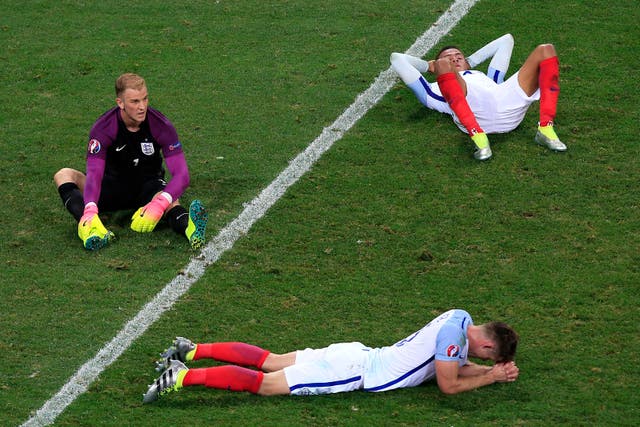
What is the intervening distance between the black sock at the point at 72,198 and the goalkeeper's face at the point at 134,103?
2.41 feet

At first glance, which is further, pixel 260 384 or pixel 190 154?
pixel 190 154

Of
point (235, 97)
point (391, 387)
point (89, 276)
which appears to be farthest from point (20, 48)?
point (391, 387)

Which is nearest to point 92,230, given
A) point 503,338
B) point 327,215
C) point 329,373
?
point 327,215

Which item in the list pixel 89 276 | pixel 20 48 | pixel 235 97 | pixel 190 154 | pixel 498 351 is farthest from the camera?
pixel 20 48

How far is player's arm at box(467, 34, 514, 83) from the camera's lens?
9.69 meters

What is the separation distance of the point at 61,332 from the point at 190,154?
2.52 metres

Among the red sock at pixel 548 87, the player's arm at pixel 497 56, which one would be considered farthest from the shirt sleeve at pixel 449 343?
the player's arm at pixel 497 56

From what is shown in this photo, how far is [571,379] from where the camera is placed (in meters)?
6.45

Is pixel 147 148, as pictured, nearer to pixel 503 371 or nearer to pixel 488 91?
pixel 488 91

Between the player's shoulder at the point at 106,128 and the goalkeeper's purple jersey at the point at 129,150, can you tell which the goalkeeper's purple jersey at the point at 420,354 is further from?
the player's shoulder at the point at 106,128

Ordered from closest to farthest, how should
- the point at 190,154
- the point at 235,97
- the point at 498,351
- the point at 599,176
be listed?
the point at 498,351 → the point at 599,176 → the point at 190,154 → the point at 235,97

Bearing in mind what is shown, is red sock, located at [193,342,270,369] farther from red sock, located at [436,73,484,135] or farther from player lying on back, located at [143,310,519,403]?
red sock, located at [436,73,484,135]

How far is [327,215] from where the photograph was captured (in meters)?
8.30

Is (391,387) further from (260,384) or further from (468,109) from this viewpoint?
(468,109)
